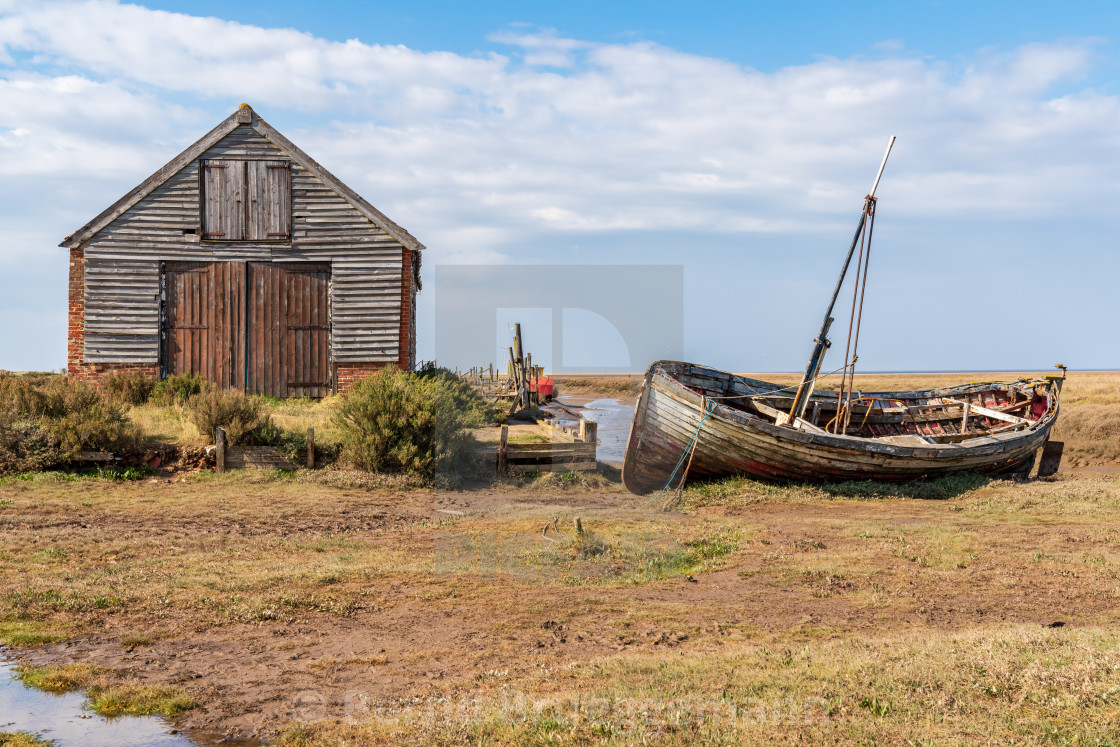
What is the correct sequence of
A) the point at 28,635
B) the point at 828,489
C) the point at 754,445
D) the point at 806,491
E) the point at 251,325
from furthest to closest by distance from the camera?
the point at 251,325
the point at 828,489
the point at 806,491
the point at 754,445
the point at 28,635

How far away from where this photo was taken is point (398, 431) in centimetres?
1473

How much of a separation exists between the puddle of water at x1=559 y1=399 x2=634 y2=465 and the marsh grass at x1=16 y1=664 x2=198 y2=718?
34.2 feet

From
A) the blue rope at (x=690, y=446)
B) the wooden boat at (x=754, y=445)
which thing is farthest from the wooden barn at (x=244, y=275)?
the blue rope at (x=690, y=446)

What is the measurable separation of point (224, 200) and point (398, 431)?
26.6 ft

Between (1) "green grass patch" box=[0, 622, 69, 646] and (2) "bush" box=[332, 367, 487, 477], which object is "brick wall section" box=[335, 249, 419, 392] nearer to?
(2) "bush" box=[332, 367, 487, 477]

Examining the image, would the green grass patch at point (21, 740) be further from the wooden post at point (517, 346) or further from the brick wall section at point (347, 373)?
the wooden post at point (517, 346)

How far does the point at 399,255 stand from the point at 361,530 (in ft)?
30.8

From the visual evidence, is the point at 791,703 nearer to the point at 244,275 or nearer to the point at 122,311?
the point at 244,275

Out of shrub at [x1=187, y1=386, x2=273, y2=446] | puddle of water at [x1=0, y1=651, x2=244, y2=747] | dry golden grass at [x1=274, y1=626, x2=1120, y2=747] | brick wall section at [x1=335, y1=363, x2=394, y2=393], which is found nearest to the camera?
dry golden grass at [x1=274, y1=626, x2=1120, y2=747]

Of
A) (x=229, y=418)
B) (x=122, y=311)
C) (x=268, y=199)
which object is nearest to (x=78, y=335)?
(x=122, y=311)

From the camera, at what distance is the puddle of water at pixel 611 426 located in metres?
20.5

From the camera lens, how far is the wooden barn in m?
19.0

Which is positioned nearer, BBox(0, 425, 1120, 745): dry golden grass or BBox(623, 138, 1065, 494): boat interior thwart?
BBox(0, 425, 1120, 745): dry golden grass

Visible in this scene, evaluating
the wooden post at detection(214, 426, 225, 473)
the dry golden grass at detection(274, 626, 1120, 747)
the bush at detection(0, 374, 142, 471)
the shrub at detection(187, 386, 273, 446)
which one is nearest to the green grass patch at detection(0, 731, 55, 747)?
the dry golden grass at detection(274, 626, 1120, 747)
